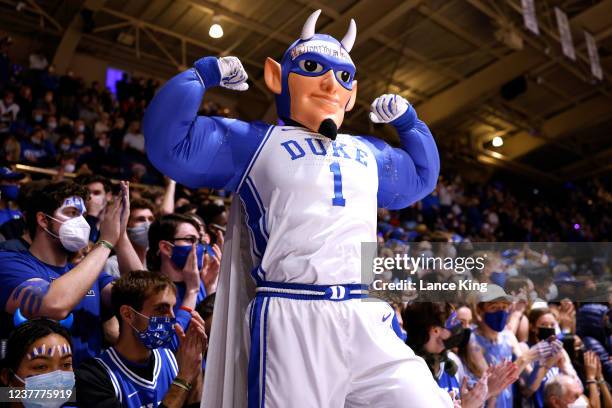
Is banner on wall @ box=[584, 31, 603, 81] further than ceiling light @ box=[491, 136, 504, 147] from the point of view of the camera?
No

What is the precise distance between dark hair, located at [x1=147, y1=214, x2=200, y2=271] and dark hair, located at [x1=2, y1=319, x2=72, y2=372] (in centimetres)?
121

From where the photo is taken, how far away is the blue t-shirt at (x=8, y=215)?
3.81 meters

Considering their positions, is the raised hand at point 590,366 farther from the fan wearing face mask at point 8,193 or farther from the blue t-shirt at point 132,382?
the fan wearing face mask at point 8,193

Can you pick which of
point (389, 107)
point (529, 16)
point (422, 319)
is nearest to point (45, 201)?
point (389, 107)

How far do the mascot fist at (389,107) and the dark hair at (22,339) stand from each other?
1.39 meters

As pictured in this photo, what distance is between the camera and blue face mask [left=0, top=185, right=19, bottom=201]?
4.21 metres

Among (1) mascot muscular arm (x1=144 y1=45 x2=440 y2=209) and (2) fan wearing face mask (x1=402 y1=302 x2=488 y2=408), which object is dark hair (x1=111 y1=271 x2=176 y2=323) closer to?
(1) mascot muscular arm (x1=144 y1=45 x2=440 y2=209)

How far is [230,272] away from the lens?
204 cm

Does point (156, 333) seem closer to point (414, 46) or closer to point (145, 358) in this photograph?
point (145, 358)

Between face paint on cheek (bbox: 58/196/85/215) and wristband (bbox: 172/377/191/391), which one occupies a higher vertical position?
face paint on cheek (bbox: 58/196/85/215)

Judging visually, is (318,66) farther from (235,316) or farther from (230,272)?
(235,316)

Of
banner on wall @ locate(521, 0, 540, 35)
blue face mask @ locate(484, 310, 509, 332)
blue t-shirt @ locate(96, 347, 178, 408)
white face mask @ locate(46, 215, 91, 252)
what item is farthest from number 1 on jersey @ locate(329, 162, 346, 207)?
banner on wall @ locate(521, 0, 540, 35)

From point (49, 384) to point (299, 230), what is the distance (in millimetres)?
955

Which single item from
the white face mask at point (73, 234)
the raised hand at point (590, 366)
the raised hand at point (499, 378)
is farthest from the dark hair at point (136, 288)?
the raised hand at point (590, 366)
